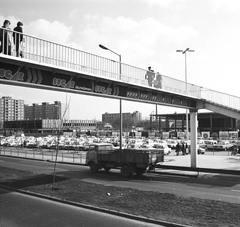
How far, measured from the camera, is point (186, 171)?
2203 centimetres

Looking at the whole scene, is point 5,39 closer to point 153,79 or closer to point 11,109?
point 153,79

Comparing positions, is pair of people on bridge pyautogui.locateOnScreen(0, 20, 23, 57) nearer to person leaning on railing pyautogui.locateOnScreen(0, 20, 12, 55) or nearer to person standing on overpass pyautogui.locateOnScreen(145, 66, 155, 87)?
person leaning on railing pyautogui.locateOnScreen(0, 20, 12, 55)

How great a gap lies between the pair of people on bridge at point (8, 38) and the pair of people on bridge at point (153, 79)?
9844mm

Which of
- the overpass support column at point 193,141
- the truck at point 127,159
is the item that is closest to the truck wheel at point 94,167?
the truck at point 127,159

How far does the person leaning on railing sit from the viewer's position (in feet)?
37.4

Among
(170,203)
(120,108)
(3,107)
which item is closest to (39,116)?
(3,107)

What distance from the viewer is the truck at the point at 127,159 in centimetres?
1947

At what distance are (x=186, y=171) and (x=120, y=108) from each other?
7704 millimetres

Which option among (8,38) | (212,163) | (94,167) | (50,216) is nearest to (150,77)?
(94,167)

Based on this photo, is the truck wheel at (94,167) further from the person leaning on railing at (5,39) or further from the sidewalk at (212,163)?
the person leaning on railing at (5,39)

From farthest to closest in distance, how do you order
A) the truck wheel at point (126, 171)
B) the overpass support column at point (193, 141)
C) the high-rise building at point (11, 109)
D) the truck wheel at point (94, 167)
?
the high-rise building at point (11, 109)
the overpass support column at point (193, 141)
the truck wheel at point (94, 167)
the truck wheel at point (126, 171)

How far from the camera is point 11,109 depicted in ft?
614

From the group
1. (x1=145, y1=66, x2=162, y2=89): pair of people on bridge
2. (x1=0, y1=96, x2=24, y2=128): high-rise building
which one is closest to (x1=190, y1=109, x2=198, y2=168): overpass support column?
(x1=145, y1=66, x2=162, y2=89): pair of people on bridge

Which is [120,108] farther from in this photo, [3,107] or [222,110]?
[3,107]
